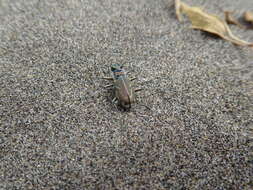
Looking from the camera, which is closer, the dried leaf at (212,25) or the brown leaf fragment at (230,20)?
the dried leaf at (212,25)

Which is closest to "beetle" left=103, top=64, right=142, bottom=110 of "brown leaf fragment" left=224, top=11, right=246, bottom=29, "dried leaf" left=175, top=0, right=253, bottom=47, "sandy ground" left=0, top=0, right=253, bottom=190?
"sandy ground" left=0, top=0, right=253, bottom=190

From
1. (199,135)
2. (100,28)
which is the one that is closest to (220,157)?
(199,135)

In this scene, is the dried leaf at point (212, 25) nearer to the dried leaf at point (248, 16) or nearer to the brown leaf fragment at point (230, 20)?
the brown leaf fragment at point (230, 20)

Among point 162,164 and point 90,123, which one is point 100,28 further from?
point 162,164

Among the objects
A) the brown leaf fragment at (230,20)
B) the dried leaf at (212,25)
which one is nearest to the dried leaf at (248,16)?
the brown leaf fragment at (230,20)

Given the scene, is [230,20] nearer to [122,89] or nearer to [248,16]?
[248,16]

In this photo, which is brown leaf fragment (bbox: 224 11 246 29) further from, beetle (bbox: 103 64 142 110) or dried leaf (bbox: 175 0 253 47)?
A: beetle (bbox: 103 64 142 110)
